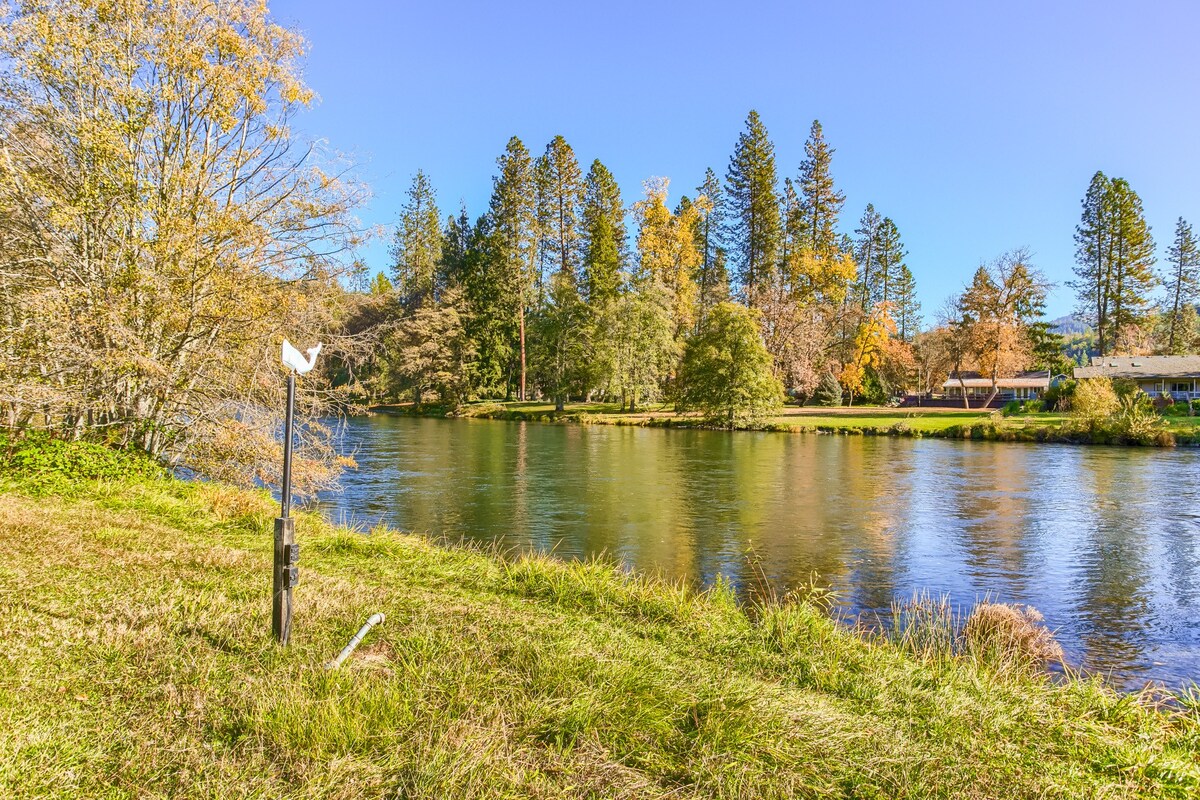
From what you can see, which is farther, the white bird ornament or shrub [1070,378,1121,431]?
shrub [1070,378,1121,431]

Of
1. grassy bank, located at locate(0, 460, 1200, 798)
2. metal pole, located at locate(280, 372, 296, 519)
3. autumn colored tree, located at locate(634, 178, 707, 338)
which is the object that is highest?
autumn colored tree, located at locate(634, 178, 707, 338)

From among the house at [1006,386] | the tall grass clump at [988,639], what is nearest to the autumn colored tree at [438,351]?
the house at [1006,386]

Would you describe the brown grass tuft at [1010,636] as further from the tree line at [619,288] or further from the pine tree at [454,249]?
the pine tree at [454,249]

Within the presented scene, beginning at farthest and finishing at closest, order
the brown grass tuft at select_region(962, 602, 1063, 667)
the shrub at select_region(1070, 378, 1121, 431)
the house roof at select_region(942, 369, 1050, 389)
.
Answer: the house roof at select_region(942, 369, 1050, 389), the shrub at select_region(1070, 378, 1121, 431), the brown grass tuft at select_region(962, 602, 1063, 667)

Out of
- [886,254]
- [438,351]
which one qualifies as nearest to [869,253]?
[886,254]

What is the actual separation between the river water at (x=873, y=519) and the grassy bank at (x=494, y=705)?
3.83m

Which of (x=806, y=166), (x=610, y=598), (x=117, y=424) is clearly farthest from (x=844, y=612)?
(x=806, y=166)

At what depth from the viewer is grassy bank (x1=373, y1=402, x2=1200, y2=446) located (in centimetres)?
3219

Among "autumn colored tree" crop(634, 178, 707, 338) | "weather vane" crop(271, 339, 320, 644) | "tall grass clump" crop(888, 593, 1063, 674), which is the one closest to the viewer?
"weather vane" crop(271, 339, 320, 644)

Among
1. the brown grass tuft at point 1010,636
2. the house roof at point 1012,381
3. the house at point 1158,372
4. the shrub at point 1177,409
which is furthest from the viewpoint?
the house roof at point 1012,381

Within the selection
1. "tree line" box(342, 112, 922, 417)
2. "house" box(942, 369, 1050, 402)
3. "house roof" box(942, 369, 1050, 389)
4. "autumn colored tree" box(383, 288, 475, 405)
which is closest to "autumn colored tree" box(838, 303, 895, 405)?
"tree line" box(342, 112, 922, 417)

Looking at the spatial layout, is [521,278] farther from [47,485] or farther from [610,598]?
[610,598]

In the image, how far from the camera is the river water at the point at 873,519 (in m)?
9.73

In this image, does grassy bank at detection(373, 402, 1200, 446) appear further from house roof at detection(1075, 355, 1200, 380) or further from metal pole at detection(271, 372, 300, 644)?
metal pole at detection(271, 372, 300, 644)
